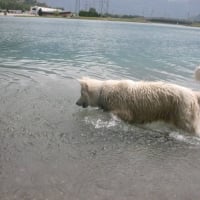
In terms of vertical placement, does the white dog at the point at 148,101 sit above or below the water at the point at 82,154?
A: above

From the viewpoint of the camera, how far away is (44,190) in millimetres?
6723

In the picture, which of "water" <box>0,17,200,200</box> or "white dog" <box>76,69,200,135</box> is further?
"white dog" <box>76,69,200,135</box>

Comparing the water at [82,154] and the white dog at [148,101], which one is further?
the white dog at [148,101]

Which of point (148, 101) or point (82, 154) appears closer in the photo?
point (82, 154)

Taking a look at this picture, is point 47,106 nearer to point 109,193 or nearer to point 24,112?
point 24,112

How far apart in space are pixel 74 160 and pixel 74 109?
3.69 m

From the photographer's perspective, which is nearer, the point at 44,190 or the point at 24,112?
the point at 44,190

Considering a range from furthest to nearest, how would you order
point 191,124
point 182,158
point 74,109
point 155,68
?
point 155,68 → point 74,109 → point 191,124 → point 182,158

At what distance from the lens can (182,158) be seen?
27.9 ft

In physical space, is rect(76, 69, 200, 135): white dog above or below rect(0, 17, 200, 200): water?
above

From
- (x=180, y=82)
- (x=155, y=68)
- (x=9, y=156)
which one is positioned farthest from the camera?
(x=155, y=68)

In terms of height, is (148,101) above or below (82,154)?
above

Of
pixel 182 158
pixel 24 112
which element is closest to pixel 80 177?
pixel 182 158

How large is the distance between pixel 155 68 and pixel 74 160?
576 inches
